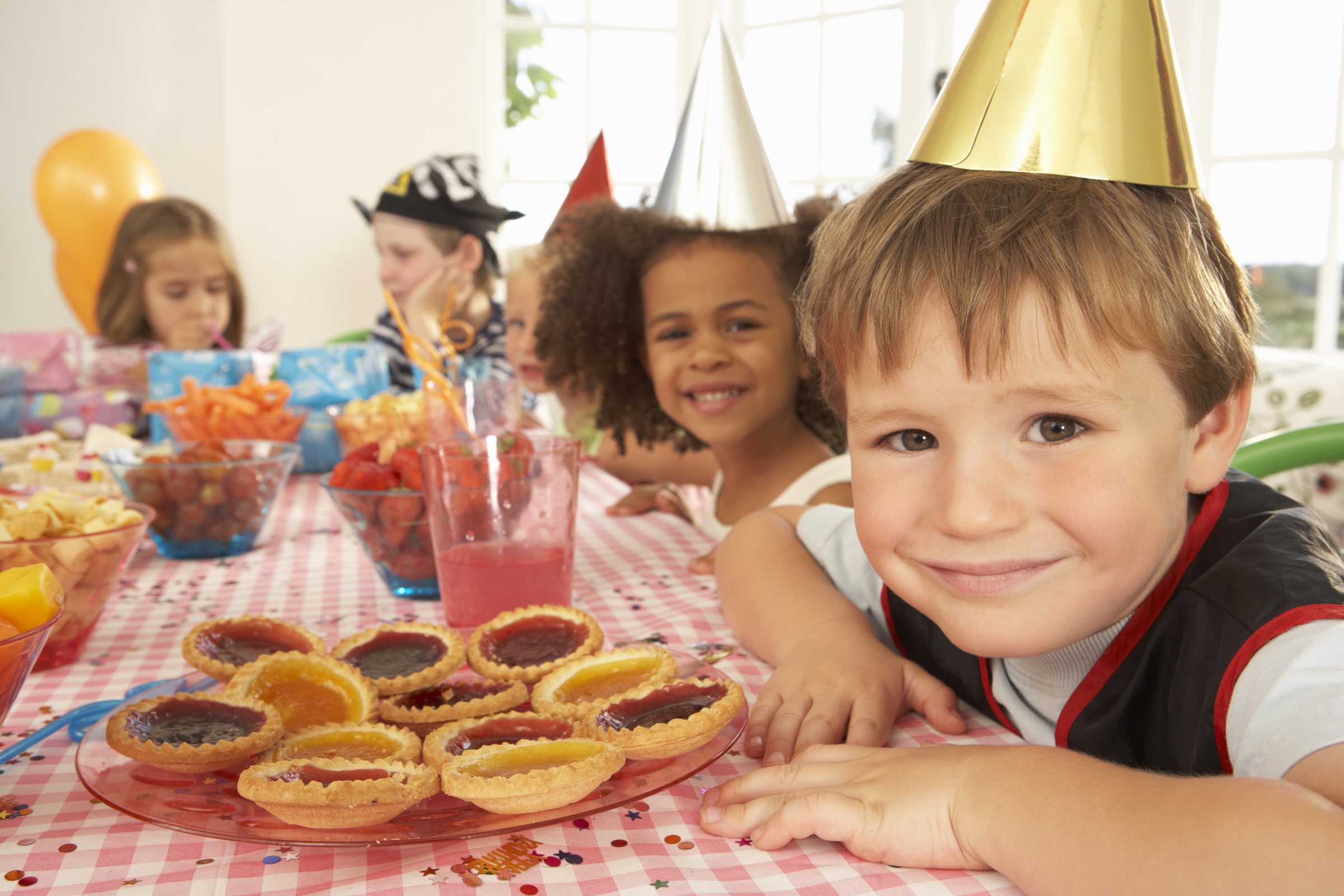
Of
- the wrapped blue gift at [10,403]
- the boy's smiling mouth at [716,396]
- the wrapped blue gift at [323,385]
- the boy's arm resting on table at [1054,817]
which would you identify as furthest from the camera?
the wrapped blue gift at [10,403]

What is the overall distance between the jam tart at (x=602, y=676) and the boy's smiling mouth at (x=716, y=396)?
749mm

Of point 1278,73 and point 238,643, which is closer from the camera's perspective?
point 238,643

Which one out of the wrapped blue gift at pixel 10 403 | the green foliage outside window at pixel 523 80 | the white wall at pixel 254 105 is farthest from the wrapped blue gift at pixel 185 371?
the green foliage outside window at pixel 523 80

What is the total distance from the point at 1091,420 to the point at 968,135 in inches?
8.0

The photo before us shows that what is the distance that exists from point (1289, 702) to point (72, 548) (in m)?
0.83

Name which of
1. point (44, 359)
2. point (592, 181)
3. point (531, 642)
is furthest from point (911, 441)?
point (44, 359)

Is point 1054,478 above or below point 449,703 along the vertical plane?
above

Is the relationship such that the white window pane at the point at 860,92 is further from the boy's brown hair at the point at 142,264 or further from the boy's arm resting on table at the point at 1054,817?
the boy's arm resting on table at the point at 1054,817

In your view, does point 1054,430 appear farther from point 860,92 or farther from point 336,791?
point 860,92

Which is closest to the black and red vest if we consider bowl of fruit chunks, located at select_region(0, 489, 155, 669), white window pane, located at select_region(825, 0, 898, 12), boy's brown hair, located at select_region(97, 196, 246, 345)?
bowl of fruit chunks, located at select_region(0, 489, 155, 669)

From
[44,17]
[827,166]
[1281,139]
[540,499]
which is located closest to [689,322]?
[540,499]

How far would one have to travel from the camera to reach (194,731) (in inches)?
21.5

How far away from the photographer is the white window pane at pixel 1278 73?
9.80ft

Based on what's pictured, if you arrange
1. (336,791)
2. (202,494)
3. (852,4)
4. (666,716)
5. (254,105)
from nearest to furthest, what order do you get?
(336,791), (666,716), (202,494), (852,4), (254,105)
